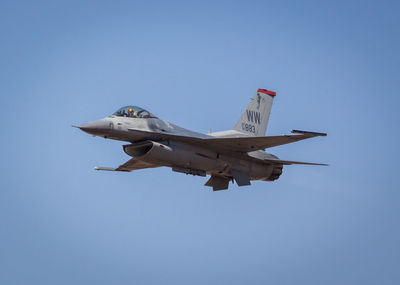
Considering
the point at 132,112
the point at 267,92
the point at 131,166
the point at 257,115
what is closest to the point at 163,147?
the point at 132,112

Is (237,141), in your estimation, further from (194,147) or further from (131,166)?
(131,166)

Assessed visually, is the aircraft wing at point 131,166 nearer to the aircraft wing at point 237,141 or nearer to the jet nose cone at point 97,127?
the aircraft wing at point 237,141

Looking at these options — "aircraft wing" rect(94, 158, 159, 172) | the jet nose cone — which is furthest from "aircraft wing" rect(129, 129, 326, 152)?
"aircraft wing" rect(94, 158, 159, 172)

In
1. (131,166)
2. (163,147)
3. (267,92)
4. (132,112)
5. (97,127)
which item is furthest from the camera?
(267,92)

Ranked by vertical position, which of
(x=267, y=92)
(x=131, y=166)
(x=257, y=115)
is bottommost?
(x=131, y=166)

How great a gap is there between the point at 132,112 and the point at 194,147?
9.66 feet

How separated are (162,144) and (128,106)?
7.24 ft

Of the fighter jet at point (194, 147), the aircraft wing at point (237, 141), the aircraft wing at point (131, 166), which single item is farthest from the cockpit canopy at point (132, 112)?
the aircraft wing at point (131, 166)

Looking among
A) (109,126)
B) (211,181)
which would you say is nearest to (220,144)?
(211,181)

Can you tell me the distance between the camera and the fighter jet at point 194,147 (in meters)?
23.8

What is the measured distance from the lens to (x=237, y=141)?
81.4ft

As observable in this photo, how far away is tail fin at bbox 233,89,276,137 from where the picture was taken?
28406mm

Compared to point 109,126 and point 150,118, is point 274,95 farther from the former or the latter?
point 109,126

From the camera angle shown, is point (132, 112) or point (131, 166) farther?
point (131, 166)
